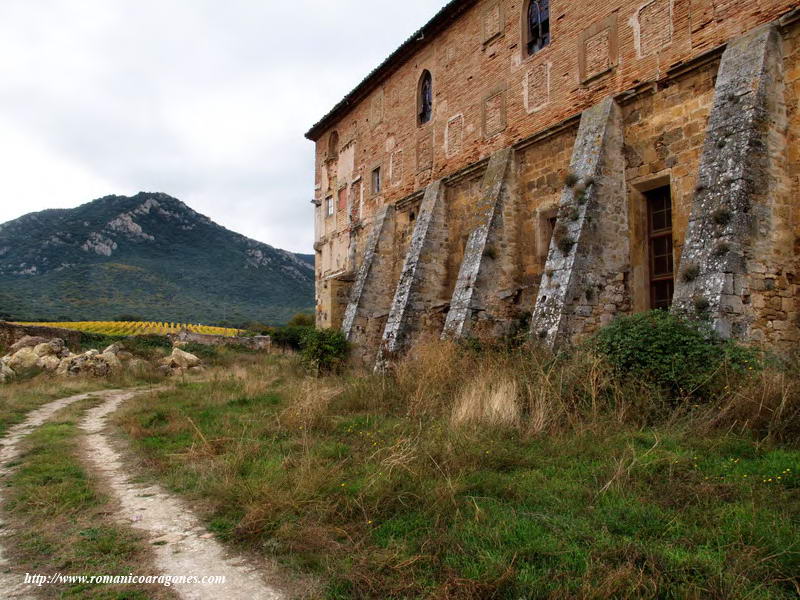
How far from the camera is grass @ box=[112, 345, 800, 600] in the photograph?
2936mm

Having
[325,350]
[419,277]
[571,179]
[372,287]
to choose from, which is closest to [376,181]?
[372,287]

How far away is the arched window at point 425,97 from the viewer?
57.9 feet

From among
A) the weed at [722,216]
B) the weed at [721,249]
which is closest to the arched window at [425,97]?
the weed at [722,216]

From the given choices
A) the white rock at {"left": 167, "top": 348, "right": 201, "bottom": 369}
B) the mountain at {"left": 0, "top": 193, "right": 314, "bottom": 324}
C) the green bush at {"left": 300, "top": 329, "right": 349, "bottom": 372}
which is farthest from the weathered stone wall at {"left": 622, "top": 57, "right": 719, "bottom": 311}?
the mountain at {"left": 0, "top": 193, "right": 314, "bottom": 324}

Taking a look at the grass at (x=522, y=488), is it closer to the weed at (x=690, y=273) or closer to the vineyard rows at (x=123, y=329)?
the weed at (x=690, y=273)

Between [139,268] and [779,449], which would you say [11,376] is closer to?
[779,449]

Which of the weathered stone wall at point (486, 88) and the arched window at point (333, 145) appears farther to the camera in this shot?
the arched window at point (333, 145)

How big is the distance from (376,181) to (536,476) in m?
17.0

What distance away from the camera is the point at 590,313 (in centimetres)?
1013

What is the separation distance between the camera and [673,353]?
A: 22.3ft

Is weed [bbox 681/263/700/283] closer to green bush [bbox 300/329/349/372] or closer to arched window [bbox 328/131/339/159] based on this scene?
green bush [bbox 300/329/349/372]

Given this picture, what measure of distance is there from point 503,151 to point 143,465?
1116 centimetres

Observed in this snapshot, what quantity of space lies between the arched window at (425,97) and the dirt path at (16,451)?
12501mm

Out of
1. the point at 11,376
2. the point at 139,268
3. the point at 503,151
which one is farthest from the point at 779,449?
the point at 139,268
